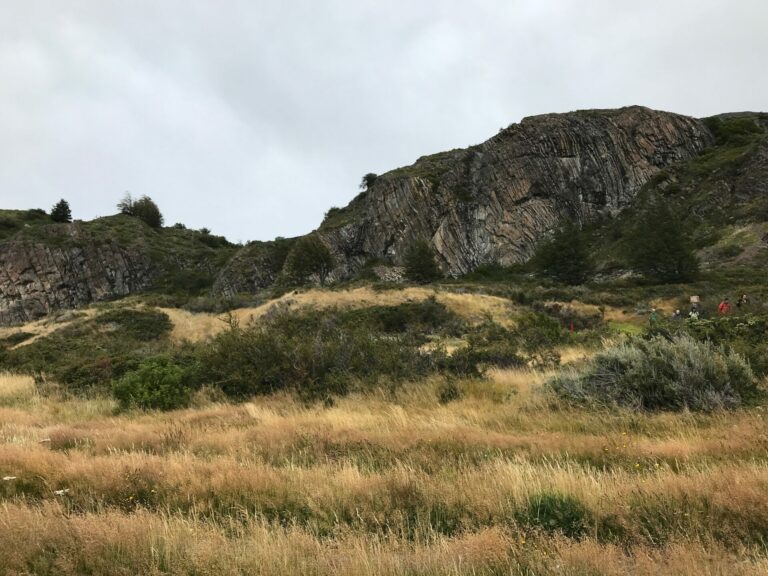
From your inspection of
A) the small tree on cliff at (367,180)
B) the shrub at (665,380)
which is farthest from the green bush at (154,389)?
the small tree on cliff at (367,180)

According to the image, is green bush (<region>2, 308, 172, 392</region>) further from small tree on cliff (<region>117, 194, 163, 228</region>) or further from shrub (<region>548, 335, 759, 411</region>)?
small tree on cliff (<region>117, 194, 163, 228</region>)

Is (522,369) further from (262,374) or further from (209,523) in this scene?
(209,523)

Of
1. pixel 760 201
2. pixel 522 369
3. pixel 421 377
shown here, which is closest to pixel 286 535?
pixel 421 377

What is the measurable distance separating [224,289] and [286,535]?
82071 mm

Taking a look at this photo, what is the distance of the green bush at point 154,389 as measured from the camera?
30.9 feet

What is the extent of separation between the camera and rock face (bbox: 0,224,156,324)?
7544 centimetres

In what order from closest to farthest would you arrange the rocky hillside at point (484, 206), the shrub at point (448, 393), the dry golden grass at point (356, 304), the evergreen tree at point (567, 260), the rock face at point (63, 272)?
the shrub at point (448, 393) → the dry golden grass at point (356, 304) → the evergreen tree at point (567, 260) → the rocky hillside at point (484, 206) → the rock face at point (63, 272)

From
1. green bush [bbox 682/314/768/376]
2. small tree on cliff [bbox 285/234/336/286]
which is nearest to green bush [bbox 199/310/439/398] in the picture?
green bush [bbox 682/314/768/376]

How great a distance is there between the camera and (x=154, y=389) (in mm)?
9867

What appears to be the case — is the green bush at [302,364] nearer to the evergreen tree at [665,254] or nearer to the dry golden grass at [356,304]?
the dry golden grass at [356,304]

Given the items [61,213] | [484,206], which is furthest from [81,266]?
[484,206]

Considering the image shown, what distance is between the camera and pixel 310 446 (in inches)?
228

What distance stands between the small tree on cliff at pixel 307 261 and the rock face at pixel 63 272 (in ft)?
99.9

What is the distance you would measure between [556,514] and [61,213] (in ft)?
377
